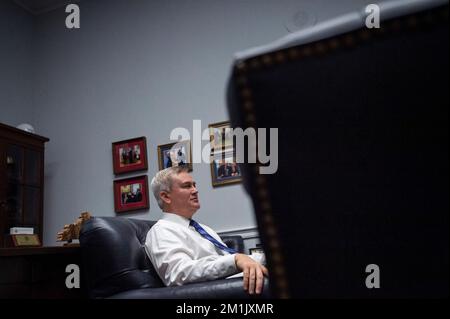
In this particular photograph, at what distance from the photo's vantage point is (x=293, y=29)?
10.6ft

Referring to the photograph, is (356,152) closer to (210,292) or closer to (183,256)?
(210,292)

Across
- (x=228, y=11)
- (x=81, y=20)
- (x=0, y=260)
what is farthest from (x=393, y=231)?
(x=81, y=20)

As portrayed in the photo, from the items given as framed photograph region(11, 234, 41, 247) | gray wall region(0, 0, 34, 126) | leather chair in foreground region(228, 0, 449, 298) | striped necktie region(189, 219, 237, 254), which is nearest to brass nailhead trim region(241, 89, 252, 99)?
leather chair in foreground region(228, 0, 449, 298)

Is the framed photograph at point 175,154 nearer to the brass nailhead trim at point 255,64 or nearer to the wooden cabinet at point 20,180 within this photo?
the wooden cabinet at point 20,180

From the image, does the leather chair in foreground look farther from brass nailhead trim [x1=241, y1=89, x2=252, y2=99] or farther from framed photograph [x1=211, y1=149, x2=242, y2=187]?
framed photograph [x1=211, y1=149, x2=242, y2=187]

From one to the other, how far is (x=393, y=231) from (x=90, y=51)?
12.8 feet

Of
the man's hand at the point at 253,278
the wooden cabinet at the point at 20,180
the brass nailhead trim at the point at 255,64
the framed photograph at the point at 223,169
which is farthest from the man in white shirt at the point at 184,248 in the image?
the wooden cabinet at the point at 20,180

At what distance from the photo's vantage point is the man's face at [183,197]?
6.34 feet

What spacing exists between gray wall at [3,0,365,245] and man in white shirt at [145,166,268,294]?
1.21m

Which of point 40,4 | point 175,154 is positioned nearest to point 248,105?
point 175,154

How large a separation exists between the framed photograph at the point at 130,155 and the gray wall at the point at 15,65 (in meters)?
1.11

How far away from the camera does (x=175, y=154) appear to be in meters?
3.34

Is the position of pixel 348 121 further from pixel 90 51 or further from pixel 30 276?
pixel 90 51

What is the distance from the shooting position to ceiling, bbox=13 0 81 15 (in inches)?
160
